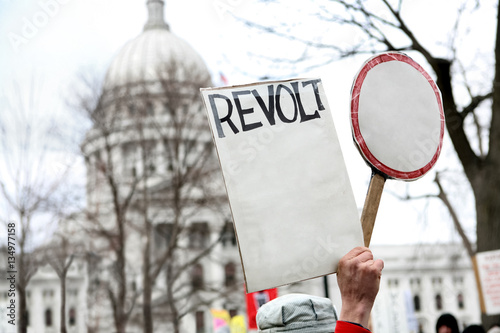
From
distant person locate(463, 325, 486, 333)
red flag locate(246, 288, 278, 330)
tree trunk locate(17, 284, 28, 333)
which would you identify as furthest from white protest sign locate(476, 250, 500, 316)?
tree trunk locate(17, 284, 28, 333)

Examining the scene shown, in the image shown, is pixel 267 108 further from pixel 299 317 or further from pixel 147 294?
pixel 147 294

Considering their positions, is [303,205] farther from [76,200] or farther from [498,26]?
[76,200]

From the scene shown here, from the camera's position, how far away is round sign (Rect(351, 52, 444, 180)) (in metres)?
2.13

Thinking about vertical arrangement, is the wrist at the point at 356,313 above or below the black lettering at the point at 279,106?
below

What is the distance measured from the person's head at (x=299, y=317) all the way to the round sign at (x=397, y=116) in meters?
0.52

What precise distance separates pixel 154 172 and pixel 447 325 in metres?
16.5

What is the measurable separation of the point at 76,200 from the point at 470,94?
9010 mm

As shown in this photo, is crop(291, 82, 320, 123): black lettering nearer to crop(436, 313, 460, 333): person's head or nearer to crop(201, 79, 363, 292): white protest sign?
crop(201, 79, 363, 292): white protest sign

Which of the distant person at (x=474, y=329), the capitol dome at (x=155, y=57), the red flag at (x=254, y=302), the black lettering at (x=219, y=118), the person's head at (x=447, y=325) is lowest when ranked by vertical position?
the distant person at (x=474, y=329)

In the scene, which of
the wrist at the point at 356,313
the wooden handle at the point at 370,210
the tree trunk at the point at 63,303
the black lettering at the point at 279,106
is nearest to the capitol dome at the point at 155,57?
the tree trunk at the point at 63,303

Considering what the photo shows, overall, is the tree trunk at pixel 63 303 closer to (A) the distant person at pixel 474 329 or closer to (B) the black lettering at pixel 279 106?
(A) the distant person at pixel 474 329

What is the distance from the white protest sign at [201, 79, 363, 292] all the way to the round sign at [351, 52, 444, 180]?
0.46ft

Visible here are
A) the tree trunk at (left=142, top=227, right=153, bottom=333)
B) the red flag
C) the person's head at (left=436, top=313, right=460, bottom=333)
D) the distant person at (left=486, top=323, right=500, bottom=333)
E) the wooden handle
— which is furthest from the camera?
the tree trunk at (left=142, top=227, right=153, bottom=333)

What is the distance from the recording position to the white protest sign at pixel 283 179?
1.89m
